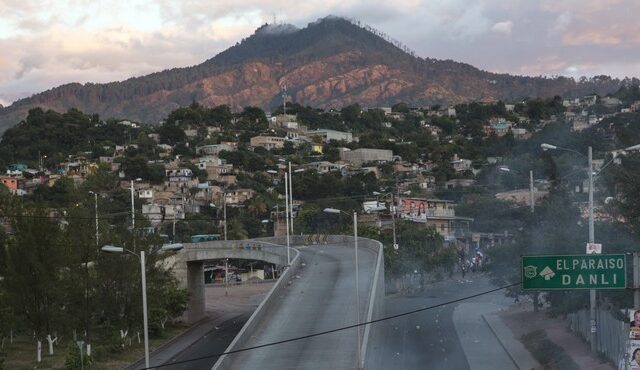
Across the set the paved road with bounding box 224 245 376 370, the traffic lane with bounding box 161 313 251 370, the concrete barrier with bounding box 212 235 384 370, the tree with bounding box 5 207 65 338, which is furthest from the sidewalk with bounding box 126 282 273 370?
the paved road with bounding box 224 245 376 370

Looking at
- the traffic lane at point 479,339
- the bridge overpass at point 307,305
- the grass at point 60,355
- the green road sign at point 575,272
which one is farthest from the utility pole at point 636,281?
the grass at point 60,355

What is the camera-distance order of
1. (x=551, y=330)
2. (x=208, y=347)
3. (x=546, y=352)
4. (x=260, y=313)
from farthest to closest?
1. (x=208, y=347)
2. (x=551, y=330)
3. (x=546, y=352)
4. (x=260, y=313)

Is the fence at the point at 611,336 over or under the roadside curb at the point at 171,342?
over

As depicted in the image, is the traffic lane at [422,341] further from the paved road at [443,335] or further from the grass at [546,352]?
the grass at [546,352]

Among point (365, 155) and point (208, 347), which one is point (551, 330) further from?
point (365, 155)

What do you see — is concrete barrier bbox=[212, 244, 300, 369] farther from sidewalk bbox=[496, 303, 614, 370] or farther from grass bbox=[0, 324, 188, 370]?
sidewalk bbox=[496, 303, 614, 370]

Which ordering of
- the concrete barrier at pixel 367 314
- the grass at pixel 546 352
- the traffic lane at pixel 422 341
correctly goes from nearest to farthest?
the concrete barrier at pixel 367 314 < the grass at pixel 546 352 < the traffic lane at pixel 422 341

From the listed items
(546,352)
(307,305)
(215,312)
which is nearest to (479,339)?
(546,352)
